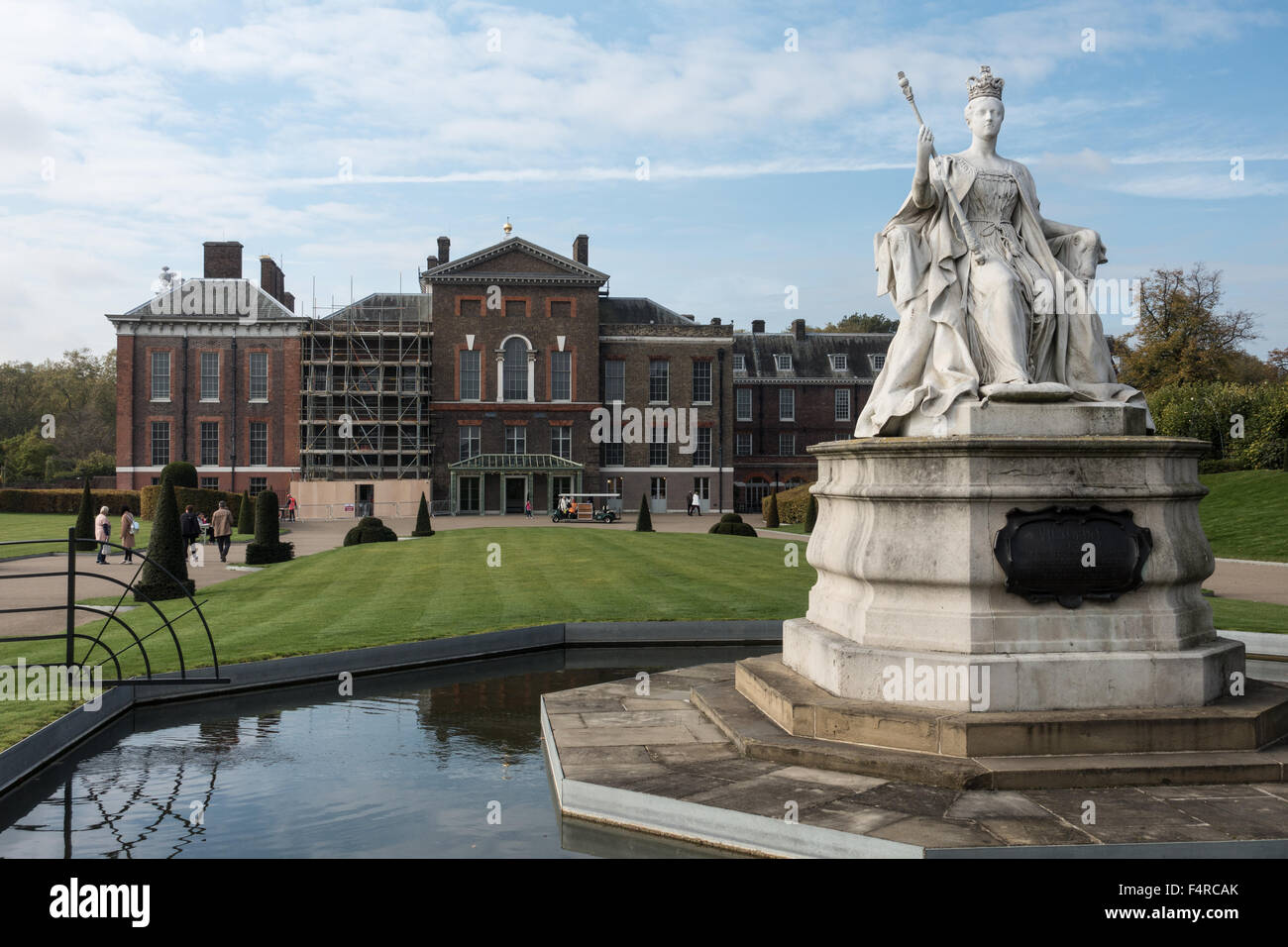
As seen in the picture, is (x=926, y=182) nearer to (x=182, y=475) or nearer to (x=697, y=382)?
(x=182, y=475)

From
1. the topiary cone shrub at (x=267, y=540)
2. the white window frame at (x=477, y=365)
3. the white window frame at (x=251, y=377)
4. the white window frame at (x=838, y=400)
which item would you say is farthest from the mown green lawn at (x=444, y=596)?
the white window frame at (x=838, y=400)

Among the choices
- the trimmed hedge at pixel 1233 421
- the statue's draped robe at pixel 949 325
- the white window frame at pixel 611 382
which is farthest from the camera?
the white window frame at pixel 611 382

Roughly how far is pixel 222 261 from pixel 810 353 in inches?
1495

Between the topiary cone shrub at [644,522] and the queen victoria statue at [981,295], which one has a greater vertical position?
the queen victoria statue at [981,295]

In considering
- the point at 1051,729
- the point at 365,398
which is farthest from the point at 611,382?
the point at 1051,729

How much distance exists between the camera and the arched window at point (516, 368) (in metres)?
55.8

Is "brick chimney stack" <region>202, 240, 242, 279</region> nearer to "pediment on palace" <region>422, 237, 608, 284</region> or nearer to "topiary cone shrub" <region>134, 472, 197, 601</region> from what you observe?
"pediment on palace" <region>422, 237, 608, 284</region>

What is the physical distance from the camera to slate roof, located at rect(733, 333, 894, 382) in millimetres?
67000

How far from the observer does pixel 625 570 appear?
20047mm

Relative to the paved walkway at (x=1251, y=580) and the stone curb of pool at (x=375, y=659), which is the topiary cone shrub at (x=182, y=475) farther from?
the paved walkway at (x=1251, y=580)

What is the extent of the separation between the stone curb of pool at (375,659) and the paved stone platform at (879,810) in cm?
368

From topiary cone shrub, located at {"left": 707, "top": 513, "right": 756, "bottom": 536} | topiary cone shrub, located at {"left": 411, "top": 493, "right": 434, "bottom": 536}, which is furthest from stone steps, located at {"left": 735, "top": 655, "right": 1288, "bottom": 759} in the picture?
topiary cone shrub, located at {"left": 411, "top": 493, "right": 434, "bottom": 536}

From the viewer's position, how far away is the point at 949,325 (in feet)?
23.7
